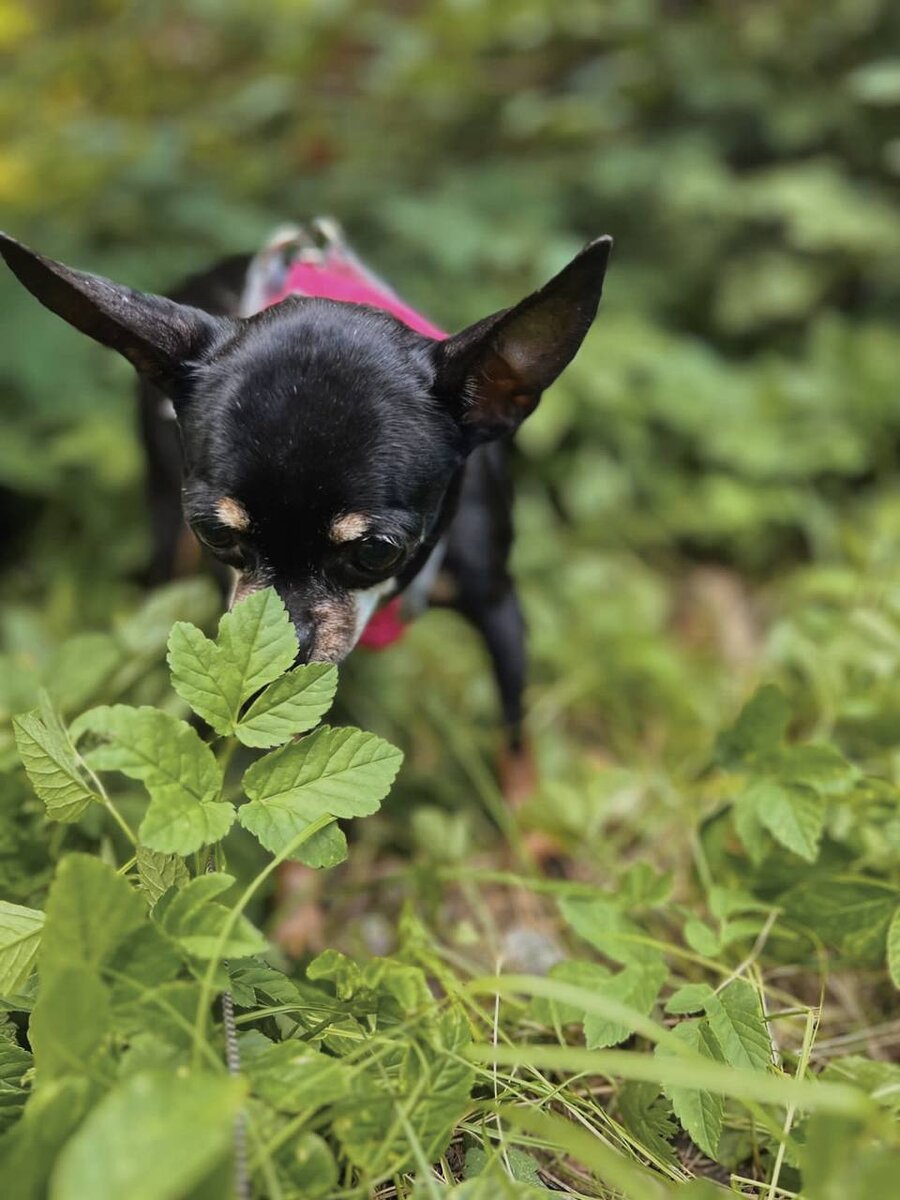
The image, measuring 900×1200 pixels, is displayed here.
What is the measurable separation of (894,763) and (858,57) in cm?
306

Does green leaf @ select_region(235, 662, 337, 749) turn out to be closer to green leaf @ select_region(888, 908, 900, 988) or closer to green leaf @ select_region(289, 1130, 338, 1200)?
green leaf @ select_region(289, 1130, 338, 1200)

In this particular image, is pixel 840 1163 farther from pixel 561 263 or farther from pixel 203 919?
pixel 561 263

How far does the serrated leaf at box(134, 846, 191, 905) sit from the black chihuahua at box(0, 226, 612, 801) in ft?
1.51

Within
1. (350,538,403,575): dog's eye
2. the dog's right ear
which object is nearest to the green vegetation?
(350,538,403,575): dog's eye

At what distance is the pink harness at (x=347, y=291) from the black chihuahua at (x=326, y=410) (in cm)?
10

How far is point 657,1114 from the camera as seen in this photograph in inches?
63.6

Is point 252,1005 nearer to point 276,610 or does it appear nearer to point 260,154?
point 276,610

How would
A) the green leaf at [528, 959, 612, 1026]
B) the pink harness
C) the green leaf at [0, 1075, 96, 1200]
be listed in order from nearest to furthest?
the green leaf at [0, 1075, 96, 1200] → the green leaf at [528, 959, 612, 1026] → the pink harness

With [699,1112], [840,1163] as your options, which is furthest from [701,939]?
[840,1163]

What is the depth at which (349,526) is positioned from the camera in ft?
5.98

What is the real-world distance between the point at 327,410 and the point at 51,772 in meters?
0.74

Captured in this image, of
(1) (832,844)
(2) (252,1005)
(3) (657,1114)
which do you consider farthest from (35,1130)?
(1) (832,844)

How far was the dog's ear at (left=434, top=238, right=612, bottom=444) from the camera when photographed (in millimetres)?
1674

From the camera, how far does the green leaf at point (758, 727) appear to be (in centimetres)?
200
